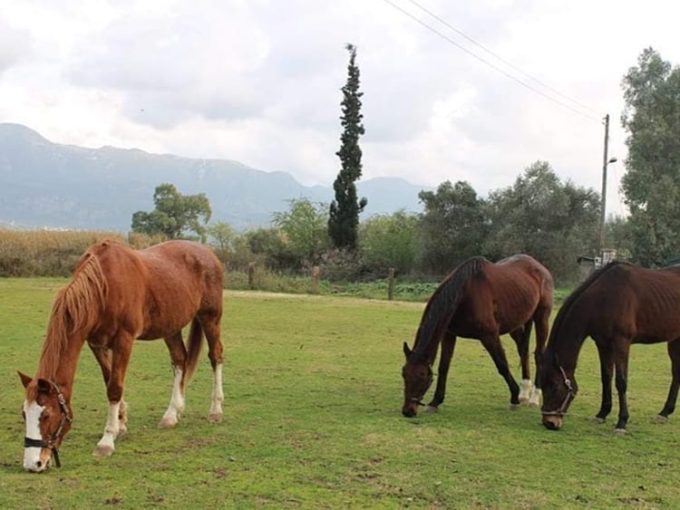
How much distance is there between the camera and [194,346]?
676 cm

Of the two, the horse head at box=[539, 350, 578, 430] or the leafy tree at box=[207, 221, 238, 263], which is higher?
the leafy tree at box=[207, 221, 238, 263]

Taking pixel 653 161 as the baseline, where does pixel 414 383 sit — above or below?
below

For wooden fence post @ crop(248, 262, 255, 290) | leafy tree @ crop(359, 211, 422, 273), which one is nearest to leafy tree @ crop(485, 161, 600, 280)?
leafy tree @ crop(359, 211, 422, 273)

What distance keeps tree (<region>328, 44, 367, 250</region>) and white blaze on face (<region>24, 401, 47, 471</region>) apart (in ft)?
111

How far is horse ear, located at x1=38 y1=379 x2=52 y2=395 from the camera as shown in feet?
14.5

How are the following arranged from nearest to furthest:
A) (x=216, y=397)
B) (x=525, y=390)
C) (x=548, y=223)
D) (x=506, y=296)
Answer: (x=216, y=397), (x=506, y=296), (x=525, y=390), (x=548, y=223)

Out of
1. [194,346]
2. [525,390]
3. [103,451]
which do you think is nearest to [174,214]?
[194,346]

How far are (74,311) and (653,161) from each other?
118ft

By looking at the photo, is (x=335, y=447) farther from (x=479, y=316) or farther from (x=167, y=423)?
(x=479, y=316)

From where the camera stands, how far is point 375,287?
3062 cm

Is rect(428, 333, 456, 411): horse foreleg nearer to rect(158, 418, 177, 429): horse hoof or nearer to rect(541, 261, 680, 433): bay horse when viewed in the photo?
rect(541, 261, 680, 433): bay horse

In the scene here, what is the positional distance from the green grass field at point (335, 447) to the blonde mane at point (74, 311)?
2.70 ft

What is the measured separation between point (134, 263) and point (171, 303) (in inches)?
21.7

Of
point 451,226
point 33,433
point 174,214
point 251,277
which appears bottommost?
point 33,433
